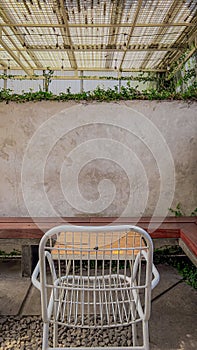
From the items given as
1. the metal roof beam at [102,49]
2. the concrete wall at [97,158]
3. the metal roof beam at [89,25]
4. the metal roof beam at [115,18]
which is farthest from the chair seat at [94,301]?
the metal roof beam at [102,49]

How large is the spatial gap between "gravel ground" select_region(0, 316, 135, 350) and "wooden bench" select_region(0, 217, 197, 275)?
68 centimetres

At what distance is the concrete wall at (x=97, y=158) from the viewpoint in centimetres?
299

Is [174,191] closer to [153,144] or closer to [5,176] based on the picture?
[153,144]

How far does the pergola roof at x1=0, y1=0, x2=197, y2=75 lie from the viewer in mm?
4629

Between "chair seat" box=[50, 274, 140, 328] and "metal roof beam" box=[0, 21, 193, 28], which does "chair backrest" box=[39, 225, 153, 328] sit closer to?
"chair seat" box=[50, 274, 140, 328]

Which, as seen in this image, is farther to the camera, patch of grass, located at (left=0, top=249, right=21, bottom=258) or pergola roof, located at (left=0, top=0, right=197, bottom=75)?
pergola roof, located at (left=0, top=0, right=197, bottom=75)

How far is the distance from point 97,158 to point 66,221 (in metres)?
0.72

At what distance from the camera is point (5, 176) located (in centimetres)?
306

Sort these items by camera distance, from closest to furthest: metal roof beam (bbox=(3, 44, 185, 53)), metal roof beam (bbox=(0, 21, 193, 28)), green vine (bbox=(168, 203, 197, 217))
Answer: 1. green vine (bbox=(168, 203, 197, 217))
2. metal roof beam (bbox=(0, 21, 193, 28))
3. metal roof beam (bbox=(3, 44, 185, 53))

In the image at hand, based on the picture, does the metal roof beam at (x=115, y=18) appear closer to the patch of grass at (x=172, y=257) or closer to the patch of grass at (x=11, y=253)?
the patch of grass at (x=172, y=257)

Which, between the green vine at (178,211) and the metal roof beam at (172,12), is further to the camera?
the metal roof beam at (172,12)

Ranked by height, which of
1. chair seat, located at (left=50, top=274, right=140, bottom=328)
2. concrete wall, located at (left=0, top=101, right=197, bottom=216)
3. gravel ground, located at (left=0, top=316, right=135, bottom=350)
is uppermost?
concrete wall, located at (left=0, top=101, right=197, bottom=216)

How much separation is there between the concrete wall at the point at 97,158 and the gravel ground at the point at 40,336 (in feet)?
4.03

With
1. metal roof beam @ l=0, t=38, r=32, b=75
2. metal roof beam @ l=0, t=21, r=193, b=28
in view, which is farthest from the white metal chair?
metal roof beam @ l=0, t=38, r=32, b=75
